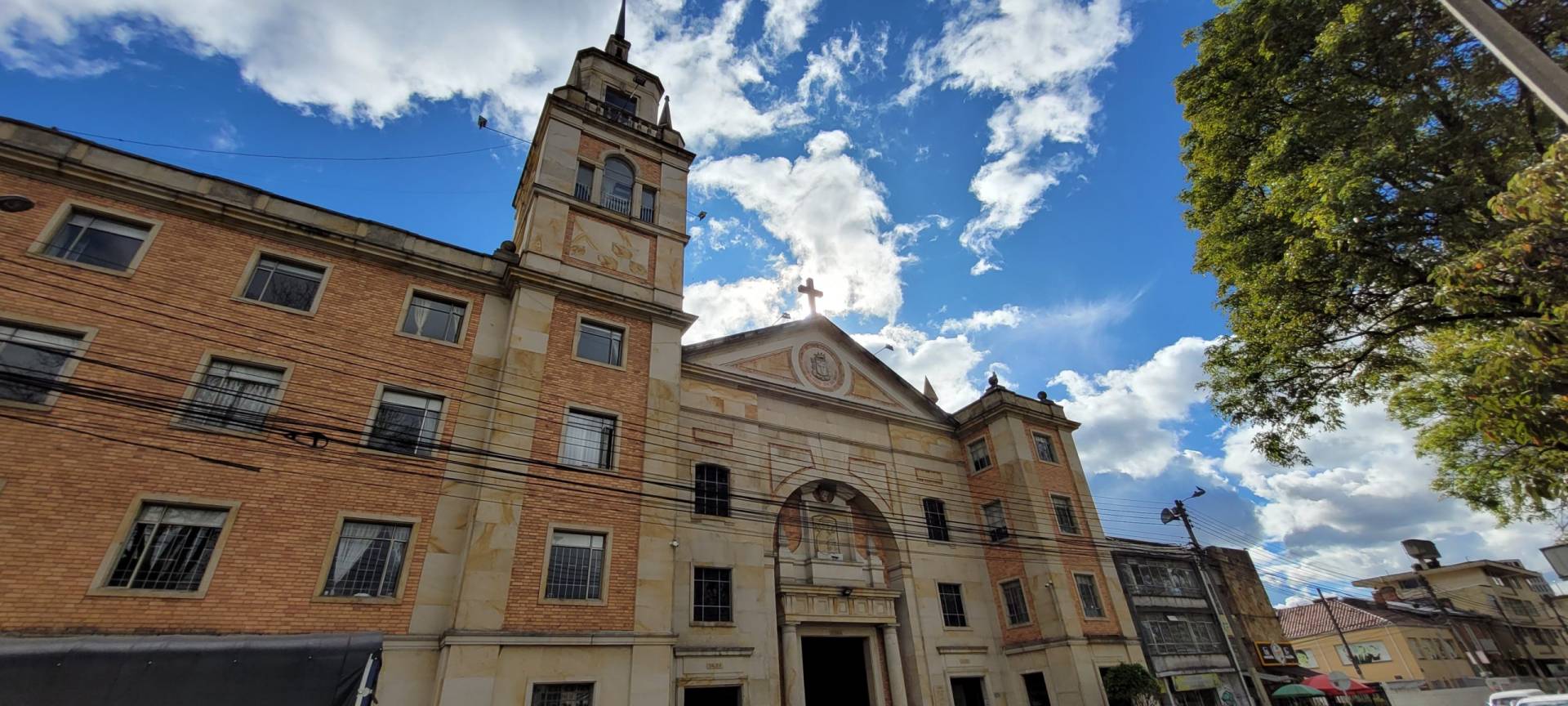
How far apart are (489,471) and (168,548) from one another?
4824mm

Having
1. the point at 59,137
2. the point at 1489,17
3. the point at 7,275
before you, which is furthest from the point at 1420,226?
the point at 59,137

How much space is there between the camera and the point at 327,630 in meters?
10.6

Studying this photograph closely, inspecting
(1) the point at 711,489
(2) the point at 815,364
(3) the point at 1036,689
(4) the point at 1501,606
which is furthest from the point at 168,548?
(4) the point at 1501,606

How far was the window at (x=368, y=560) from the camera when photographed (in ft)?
36.6

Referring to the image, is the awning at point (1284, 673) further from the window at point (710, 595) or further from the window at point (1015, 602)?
the window at point (710, 595)

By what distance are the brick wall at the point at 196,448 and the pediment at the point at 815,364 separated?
8.28 m

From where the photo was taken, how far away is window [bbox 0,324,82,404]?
10.1 m

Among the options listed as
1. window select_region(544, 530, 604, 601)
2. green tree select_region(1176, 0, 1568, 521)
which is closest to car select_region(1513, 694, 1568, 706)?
green tree select_region(1176, 0, 1568, 521)

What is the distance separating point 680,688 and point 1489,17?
1637 centimetres

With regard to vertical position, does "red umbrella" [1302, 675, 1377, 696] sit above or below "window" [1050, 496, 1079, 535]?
below

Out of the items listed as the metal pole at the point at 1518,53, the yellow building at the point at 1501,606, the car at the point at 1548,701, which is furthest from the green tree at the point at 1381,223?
the yellow building at the point at 1501,606

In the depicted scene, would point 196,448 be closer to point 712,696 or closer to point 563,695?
point 563,695

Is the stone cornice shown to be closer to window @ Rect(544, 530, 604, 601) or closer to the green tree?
window @ Rect(544, 530, 604, 601)

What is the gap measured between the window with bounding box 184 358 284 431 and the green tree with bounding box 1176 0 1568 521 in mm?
18047
